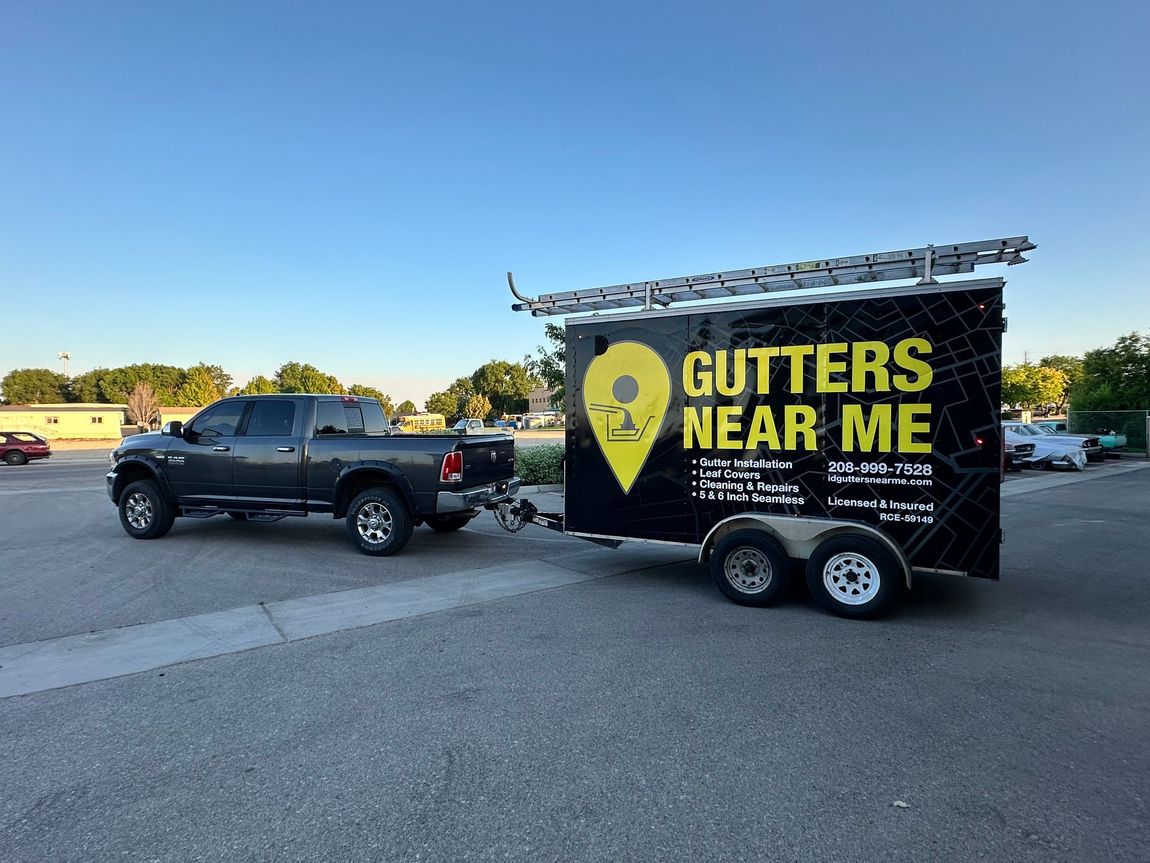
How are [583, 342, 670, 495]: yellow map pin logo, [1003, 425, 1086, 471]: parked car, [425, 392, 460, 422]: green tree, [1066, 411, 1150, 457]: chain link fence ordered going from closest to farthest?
[583, 342, 670, 495]: yellow map pin logo
[1003, 425, 1086, 471]: parked car
[1066, 411, 1150, 457]: chain link fence
[425, 392, 460, 422]: green tree

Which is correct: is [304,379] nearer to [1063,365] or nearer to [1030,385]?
[1030,385]

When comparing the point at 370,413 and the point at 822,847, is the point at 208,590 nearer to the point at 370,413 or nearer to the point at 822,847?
the point at 370,413

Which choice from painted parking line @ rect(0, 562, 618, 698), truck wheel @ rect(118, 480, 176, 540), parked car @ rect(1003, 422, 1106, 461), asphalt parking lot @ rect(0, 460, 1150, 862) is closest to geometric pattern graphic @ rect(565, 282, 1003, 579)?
asphalt parking lot @ rect(0, 460, 1150, 862)

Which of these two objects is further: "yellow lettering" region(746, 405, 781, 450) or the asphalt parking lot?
"yellow lettering" region(746, 405, 781, 450)

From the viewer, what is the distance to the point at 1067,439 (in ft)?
73.6

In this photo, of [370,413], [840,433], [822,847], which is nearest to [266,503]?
[370,413]

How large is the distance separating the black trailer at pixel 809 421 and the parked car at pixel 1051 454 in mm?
21174

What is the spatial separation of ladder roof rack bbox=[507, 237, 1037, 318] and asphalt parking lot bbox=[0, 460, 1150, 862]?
3.14m

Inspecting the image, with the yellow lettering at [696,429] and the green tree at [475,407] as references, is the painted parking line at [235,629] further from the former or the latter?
the green tree at [475,407]

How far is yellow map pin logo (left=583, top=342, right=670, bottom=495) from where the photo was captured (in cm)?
638

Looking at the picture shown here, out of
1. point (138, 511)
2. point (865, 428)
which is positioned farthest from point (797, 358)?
point (138, 511)

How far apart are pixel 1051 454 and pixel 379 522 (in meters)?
24.4

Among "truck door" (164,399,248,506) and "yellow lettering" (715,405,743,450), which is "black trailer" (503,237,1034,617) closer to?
"yellow lettering" (715,405,743,450)

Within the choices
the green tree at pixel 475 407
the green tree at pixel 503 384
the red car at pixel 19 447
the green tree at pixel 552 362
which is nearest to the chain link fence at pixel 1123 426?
the green tree at pixel 552 362
